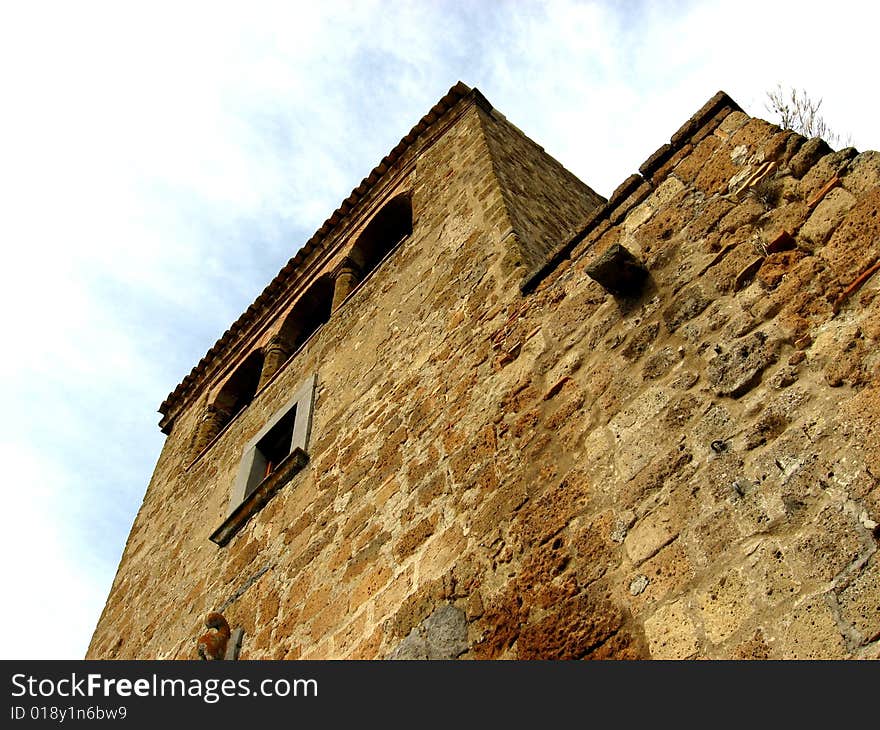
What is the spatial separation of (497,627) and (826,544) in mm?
1250

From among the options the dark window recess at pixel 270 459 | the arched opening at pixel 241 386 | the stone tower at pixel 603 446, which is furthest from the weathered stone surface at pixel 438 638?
the arched opening at pixel 241 386

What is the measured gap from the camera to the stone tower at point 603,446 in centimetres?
246

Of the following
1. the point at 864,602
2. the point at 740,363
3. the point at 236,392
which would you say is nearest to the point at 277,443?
the point at 236,392

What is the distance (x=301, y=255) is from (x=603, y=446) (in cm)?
674

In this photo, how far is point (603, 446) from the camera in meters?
3.21

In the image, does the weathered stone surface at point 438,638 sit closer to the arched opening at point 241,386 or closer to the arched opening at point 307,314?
the arched opening at point 307,314

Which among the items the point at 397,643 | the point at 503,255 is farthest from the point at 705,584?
the point at 503,255

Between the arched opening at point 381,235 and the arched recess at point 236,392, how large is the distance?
1663mm

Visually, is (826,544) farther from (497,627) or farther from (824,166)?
(824,166)

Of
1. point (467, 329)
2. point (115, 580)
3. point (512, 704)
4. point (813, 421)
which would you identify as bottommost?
point (512, 704)

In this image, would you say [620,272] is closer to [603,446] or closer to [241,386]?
[603,446]

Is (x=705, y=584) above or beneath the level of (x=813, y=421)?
beneath

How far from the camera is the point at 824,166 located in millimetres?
3061

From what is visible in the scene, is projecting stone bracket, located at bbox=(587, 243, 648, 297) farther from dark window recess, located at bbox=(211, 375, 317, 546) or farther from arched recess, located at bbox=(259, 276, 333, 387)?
arched recess, located at bbox=(259, 276, 333, 387)
